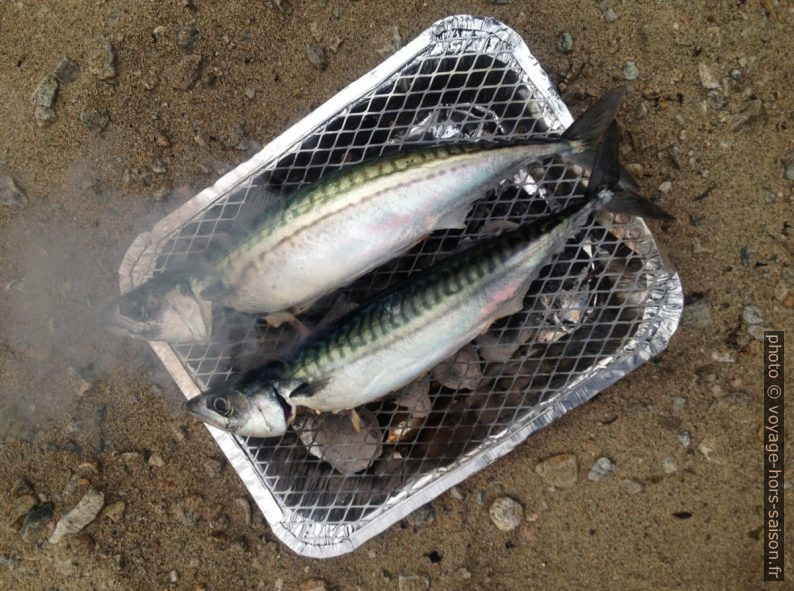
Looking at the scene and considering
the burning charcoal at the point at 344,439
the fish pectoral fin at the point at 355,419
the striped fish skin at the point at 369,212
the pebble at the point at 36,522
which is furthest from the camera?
the pebble at the point at 36,522

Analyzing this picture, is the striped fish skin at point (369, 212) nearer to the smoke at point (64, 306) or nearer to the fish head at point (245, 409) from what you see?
the fish head at point (245, 409)

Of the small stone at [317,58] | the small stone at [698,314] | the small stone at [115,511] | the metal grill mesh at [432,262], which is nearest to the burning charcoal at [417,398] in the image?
the metal grill mesh at [432,262]

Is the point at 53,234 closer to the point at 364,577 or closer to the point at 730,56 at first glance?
the point at 364,577

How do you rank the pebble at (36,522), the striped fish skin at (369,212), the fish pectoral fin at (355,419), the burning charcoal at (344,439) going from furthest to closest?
the pebble at (36,522), the burning charcoal at (344,439), the fish pectoral fin at (355,419), the striped fish skin at (369,212)

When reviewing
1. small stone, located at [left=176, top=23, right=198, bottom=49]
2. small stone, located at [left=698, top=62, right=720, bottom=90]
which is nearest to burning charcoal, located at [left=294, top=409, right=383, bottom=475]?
small stone, located at [left=176, top=23, right=198, bottom=49]

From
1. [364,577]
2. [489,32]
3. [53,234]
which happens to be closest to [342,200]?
[489,32]

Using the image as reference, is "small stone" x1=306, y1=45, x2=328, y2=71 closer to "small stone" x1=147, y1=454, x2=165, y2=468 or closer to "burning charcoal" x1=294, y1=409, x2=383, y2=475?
"burning charcoal" x1=294, y1=409, x2=383, y2=475

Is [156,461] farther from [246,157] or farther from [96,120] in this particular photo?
[96,120]

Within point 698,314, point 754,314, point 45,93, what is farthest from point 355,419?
point 45,93
